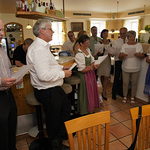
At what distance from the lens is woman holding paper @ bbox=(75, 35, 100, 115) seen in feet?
8.61

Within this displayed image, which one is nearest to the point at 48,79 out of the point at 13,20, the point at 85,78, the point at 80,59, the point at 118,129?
the point at 80,59

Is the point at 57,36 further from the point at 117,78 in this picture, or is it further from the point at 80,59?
the point at 80,59

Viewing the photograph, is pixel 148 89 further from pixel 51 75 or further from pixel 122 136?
pixel 51 75

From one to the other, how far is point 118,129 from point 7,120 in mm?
1785

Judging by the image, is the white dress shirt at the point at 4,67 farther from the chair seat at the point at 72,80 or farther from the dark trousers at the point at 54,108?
the chair seat at the point at 72,80

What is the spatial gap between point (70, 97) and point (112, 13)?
37.2 feet

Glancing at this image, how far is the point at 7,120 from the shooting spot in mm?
1523

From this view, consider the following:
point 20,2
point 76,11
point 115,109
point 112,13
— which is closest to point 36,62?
point 20,2

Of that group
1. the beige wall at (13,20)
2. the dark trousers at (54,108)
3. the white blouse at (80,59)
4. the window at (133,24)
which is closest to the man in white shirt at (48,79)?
the dark trousers at (54,108)

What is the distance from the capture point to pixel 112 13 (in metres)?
12.4

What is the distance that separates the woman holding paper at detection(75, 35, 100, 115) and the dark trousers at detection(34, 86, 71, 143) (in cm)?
90

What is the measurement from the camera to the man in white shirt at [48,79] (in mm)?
1564

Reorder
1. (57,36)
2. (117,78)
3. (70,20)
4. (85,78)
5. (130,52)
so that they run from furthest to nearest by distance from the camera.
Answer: (57,36), (70,20), (117,78), (130,52), (85,78)

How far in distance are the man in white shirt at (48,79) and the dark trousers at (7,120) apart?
0.32m
